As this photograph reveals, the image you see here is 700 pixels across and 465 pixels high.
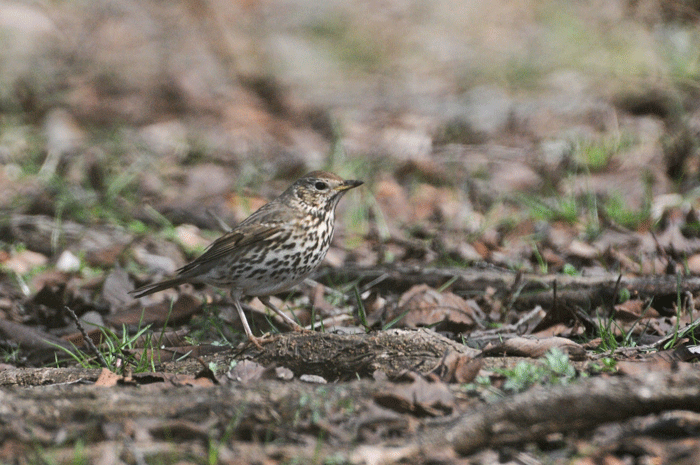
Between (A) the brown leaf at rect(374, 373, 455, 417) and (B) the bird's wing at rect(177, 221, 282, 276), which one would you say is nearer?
(A) the brown leaf at rect(374, 373, 455, 417)

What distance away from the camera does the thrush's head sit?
4809 mm

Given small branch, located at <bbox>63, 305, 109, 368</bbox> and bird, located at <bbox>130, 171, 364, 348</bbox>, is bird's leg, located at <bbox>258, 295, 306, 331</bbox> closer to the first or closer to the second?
bird, located at <bbox>130, 171, 364, 348</bbox>

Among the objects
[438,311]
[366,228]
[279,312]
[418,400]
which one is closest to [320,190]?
[279,312]

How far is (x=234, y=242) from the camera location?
184 inches

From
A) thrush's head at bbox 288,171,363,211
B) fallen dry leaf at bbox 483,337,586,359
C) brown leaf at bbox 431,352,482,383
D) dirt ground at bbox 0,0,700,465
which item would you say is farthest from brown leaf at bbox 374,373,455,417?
thrush's head at bbox 288,171,363,211

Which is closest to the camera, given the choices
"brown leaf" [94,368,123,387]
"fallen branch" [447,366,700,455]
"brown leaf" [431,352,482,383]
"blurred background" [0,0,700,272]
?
"fallen branch" [447,366,700,455]

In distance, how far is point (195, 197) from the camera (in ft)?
24.6

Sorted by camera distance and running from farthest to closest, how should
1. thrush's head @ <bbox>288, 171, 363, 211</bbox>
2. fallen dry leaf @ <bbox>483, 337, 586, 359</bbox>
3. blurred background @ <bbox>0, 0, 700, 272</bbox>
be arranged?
blurred background @ <bbox>0, 0, 700, 272</bbox> < thrush's head @ <bbox>288, 171, 363, 211</bbox> < fallen dry leaf @ <bbox>483, 337, 586, 359</bbox>

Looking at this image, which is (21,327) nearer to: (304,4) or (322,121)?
(322,121)

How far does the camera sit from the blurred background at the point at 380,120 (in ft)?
20.8

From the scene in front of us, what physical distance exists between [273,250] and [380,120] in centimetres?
647

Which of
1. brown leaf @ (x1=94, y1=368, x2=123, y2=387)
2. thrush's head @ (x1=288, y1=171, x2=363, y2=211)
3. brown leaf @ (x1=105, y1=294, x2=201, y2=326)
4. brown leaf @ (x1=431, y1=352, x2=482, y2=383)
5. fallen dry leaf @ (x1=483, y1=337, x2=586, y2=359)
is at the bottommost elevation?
brown leaf @ (x1=105, y1=294, x2=201, y2=326)

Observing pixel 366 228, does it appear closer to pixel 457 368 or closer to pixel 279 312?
pixel 279 312

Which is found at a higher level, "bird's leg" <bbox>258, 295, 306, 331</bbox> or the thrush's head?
the thrush's head
